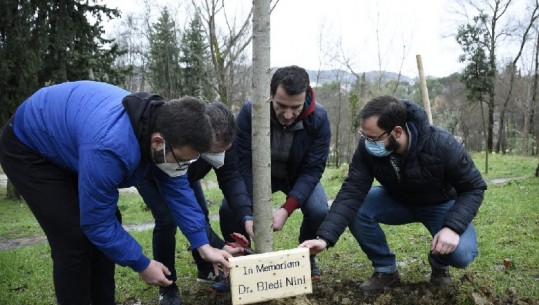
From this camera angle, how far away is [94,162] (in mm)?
2021

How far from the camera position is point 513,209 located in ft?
22.2

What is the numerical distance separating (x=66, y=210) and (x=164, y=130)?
0.77 metres

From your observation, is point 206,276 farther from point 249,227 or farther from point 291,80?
point 291,80

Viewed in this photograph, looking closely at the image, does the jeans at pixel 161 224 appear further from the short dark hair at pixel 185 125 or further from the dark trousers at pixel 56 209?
the short dark hair at pixel 185 125

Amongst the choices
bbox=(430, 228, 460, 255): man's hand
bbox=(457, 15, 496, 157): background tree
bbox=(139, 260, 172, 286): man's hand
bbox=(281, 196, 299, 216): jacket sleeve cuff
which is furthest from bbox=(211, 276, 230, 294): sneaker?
bbox=(457, 15, 496, 157): background tree

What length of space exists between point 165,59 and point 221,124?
3348cm

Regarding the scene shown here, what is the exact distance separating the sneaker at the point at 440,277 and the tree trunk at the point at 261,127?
53.0 inches

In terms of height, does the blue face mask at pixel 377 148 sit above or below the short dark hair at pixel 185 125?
below

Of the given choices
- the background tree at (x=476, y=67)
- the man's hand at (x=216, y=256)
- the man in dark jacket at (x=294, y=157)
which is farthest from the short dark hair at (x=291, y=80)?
the background tree at (x=476, y=67)

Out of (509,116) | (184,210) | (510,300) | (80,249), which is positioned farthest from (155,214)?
(509,116)

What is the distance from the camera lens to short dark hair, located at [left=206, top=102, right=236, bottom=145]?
92.4 inches

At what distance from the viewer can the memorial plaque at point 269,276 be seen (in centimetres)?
244

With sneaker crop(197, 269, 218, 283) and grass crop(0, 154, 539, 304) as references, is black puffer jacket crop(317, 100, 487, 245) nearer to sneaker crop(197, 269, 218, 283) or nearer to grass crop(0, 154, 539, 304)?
grass crop(0, 154, 539, 304)

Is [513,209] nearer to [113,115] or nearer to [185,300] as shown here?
[185,300]
